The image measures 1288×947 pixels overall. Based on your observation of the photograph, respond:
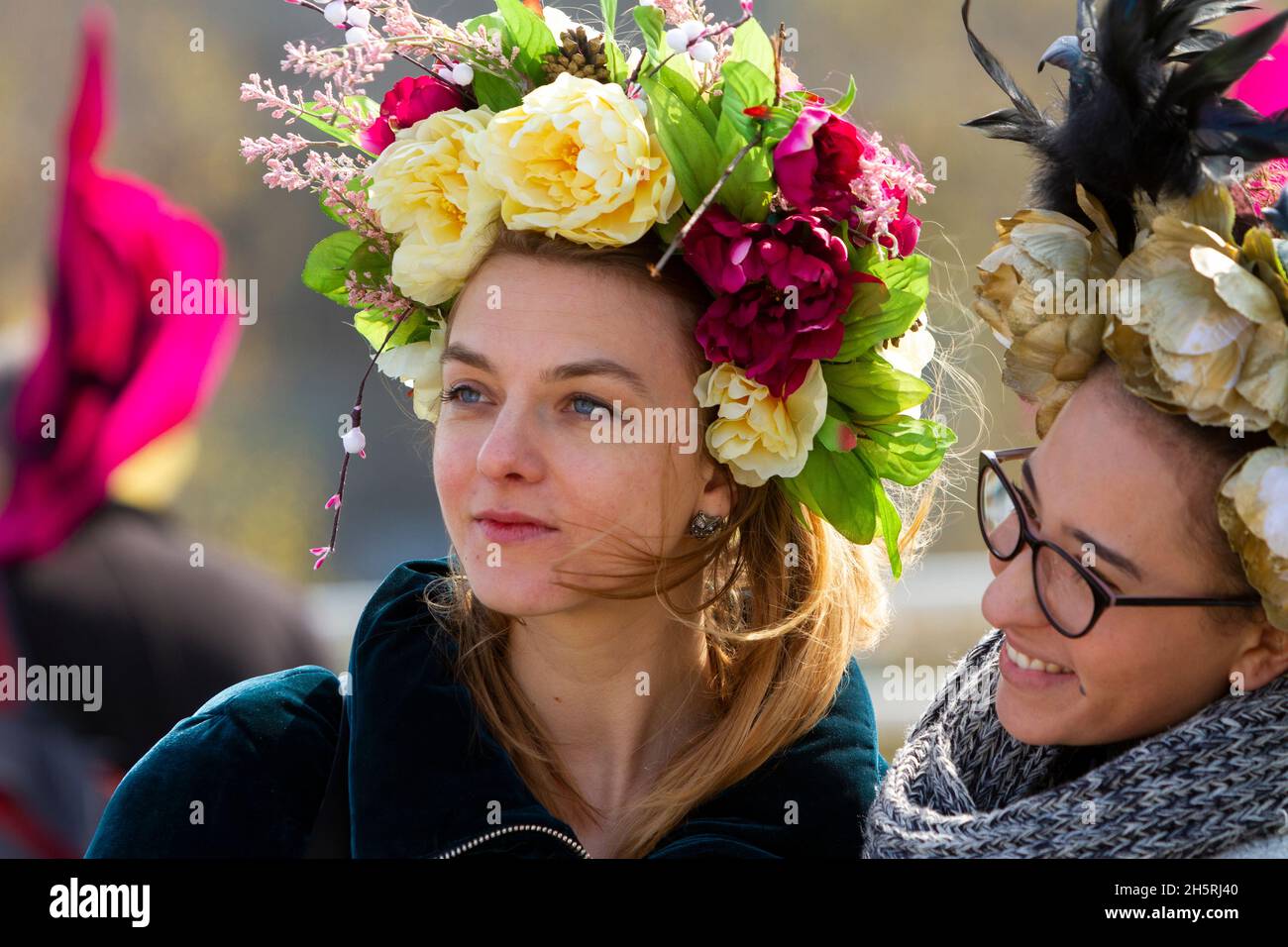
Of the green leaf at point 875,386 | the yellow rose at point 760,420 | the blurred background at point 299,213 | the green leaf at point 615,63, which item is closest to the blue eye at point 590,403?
the yellow rose at point 760,420

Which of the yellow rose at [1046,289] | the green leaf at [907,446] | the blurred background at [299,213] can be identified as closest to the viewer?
the yellow rose at [1046,289]

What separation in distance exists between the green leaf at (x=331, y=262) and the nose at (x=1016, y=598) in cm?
117

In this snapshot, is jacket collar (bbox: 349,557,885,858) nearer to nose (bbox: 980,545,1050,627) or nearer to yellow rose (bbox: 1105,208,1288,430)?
nose (bbox: 980,545,1050,627)

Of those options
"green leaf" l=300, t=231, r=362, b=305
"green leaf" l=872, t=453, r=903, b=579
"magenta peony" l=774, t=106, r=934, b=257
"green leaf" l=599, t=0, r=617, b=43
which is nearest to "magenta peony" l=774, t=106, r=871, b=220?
"magenta peony" l=774, t=106, r=934, b=257

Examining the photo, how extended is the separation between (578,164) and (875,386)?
575 mm

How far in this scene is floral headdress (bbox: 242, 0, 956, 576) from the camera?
2.07m

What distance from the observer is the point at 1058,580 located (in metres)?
1.87

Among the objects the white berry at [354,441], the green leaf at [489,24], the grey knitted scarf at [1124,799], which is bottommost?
the grey knitted scarf at [1124,799]

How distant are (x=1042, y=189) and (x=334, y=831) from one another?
137cm

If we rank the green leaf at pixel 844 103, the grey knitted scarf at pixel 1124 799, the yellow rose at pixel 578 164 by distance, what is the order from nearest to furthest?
1. the grey knitted scarf at pixel 1124 799
2. the yellow rose at pixel 578 164
3. the green leaf at pixel 844 103

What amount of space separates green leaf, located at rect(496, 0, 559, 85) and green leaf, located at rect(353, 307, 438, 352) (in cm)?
44

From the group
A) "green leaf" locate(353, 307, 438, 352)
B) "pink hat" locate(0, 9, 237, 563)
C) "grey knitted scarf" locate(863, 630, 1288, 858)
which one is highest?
"pink hat" locate(0, 9, 237, 563)

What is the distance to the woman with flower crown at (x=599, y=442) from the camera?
2084 mm

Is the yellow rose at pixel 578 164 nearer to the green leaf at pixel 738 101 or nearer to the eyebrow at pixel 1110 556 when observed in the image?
the green leaf at pixel 738 101
